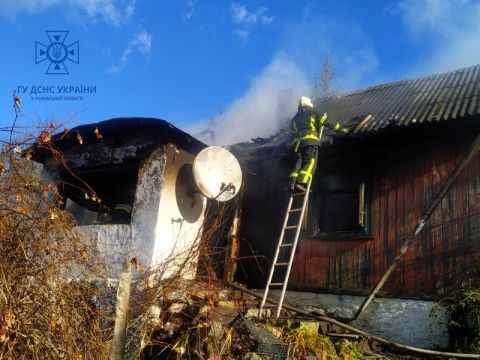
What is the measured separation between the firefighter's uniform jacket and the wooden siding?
1140mm

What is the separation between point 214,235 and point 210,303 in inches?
94.7

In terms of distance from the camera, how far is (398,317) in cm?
654

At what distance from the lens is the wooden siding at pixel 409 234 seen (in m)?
6.54

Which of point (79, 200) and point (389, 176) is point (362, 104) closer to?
point (389, 176)

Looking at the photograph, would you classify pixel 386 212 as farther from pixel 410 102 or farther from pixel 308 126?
pixel 410 102

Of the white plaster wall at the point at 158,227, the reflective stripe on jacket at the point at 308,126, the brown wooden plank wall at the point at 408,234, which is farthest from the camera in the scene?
the reflective stripe on jacket at the point at 308,126

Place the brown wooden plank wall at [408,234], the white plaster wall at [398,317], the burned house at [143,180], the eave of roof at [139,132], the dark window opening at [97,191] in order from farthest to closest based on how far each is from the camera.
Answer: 1. the dark window opening at [97,191]
2. the eave of roof at [139,132]
3. the burned house at [143,180]
4. the brown wooden plank wall at [408,234]
5. the white plaster wall at [398,317]

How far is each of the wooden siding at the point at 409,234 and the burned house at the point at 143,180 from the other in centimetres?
173

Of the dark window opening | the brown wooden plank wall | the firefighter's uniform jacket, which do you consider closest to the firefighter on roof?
the firefighter's uniform jacket

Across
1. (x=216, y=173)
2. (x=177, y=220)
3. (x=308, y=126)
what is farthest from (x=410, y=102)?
(x=177, y=220)

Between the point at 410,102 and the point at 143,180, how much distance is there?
560cm

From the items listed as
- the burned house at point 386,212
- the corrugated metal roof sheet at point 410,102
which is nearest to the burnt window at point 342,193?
the burned house at point 386,212

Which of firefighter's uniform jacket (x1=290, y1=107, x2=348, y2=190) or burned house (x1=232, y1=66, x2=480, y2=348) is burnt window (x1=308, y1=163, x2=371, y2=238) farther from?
firefighter's uniform jacket (x1=290, y1=107, x2=348, y2=190)

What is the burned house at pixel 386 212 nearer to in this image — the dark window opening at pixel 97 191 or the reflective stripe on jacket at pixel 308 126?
the reflective stripe on jacket at pixel 308 126
